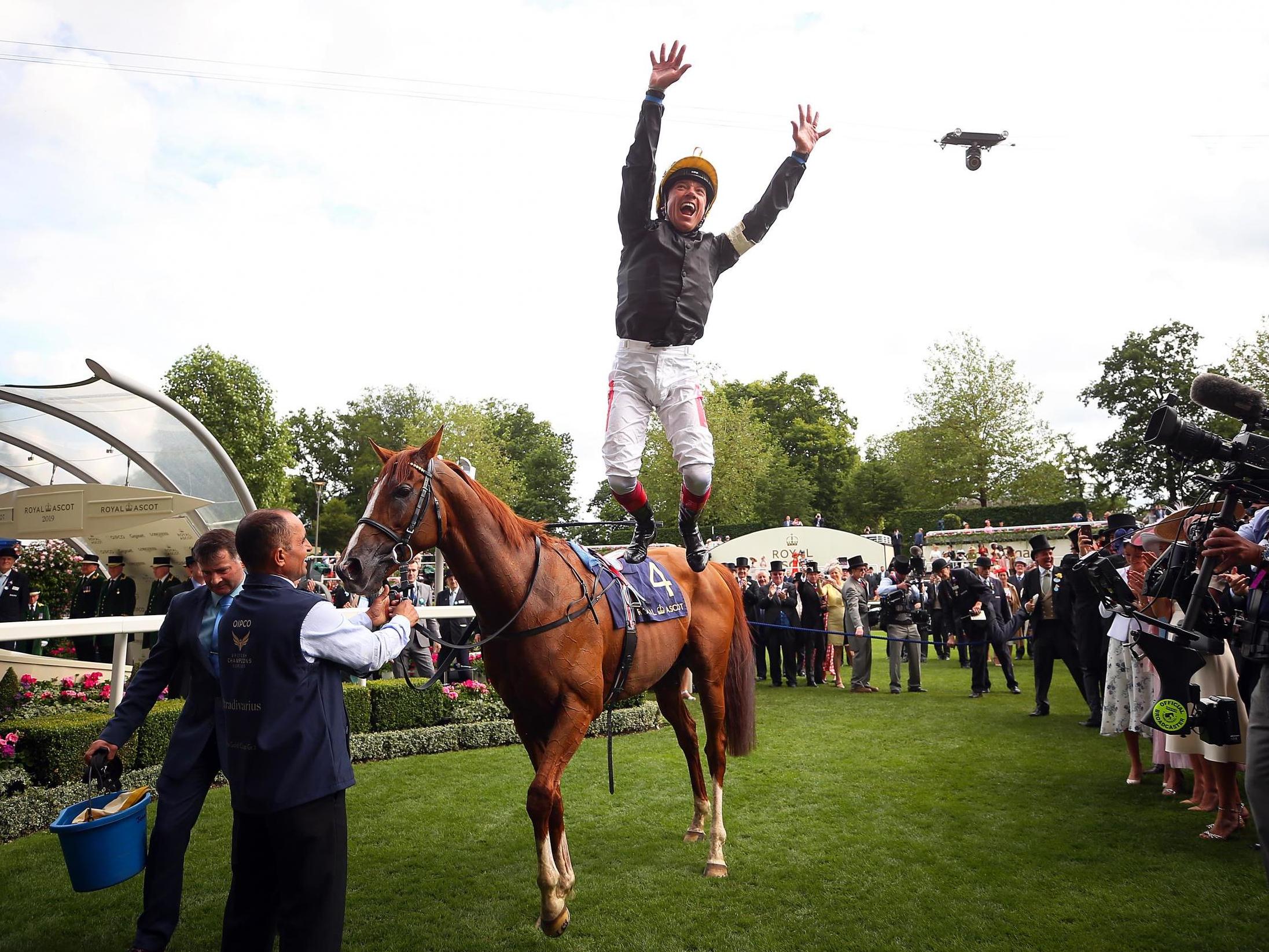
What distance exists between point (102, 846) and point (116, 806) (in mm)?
265

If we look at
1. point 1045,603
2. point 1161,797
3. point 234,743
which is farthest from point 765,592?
point 234,743

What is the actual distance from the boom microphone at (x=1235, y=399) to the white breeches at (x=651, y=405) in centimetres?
218

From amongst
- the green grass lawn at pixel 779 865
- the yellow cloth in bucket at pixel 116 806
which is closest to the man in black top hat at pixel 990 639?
the green grass lawn at pixel 779 865

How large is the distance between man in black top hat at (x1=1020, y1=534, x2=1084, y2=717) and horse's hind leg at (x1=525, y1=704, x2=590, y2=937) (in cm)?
690

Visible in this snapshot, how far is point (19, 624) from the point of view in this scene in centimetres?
480

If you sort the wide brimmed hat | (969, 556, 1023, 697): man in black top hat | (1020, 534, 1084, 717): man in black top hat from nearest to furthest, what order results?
(1020, 534, 1084, 717): man in black top hat, the wide brimmed hat, (969, 556, 1023, 697): man in black top hat

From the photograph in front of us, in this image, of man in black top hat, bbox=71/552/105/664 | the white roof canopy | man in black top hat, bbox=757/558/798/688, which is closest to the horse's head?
man in black top hat, bbox=71/552/105/664

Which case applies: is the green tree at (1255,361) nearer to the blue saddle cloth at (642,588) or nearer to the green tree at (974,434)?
the green tree at (974,434)

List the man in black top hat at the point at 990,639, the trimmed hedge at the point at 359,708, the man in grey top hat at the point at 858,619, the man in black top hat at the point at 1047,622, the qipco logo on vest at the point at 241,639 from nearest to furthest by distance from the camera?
the qipco logo on vest at the point at 241,639
the trimmed hedge at the point at 359,708
the man in black top hat at the point at 1047,622
the man in black top hat at the point at 990,639
the man in grey top hat at the point at 858,619

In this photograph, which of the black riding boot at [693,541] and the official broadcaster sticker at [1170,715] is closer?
the official broadcaster sticker at [1170,715]

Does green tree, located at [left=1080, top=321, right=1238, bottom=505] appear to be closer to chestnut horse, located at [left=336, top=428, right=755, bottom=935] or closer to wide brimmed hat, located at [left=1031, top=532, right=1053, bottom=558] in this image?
wide brimmed hat, located at [left=1031, top=532, right=1053, bottom=558]

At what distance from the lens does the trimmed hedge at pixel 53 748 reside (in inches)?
231

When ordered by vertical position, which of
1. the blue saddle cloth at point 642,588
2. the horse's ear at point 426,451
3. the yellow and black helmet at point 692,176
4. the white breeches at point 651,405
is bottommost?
the blue saddle cloth at point 642,588

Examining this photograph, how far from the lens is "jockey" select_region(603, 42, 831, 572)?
4262mm
